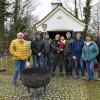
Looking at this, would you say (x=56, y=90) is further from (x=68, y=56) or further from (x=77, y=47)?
(x=68, y=56)

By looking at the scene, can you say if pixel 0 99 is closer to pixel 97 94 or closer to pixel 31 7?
pixel 97 94

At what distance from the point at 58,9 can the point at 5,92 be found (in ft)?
77.3

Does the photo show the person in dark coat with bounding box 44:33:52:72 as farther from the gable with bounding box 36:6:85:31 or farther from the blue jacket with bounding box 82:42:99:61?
the gable with bounding box 36:6:85:31

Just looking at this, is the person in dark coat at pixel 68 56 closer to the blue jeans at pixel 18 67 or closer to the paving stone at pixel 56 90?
the paving stone at pixel 56 90

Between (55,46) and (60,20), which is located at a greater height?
(60,20)

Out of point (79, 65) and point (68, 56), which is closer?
point (79, 65)

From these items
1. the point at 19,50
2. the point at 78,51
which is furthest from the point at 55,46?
the point at 19,50

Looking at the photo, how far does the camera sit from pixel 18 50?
1303 centimetres

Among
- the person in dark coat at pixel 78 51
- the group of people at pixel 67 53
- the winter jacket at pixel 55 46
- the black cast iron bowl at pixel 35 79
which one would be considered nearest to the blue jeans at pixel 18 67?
the group of people at pixel 67 53

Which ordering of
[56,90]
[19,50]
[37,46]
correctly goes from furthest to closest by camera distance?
[37,46], [19,50], [56,90]

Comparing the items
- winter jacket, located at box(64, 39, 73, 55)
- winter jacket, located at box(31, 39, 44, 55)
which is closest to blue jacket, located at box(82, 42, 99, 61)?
winter jacket, located at box(64, 39, 73, 55)

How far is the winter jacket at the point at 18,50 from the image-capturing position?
1301 cm

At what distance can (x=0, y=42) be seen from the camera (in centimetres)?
2928

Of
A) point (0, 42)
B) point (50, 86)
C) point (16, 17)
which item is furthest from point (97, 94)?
point (16, 17)
